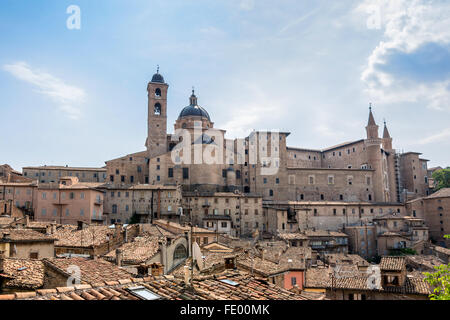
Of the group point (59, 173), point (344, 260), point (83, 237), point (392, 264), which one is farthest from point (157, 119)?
point (392, 264)

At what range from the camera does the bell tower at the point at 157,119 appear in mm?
66062

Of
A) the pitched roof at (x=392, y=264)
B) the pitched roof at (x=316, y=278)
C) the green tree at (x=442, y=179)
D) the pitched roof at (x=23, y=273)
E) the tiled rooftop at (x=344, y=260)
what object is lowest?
the tiled rooftop at (x=344, y=260)

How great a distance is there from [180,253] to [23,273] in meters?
12.2

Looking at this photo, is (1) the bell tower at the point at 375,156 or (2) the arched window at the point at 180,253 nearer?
(2) the arched window at the point at 180,253

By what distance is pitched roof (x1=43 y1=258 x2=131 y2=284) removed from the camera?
14000 millimetres

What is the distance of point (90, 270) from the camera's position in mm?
15086

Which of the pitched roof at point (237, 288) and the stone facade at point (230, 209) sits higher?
the stone facade at point (230, 209)

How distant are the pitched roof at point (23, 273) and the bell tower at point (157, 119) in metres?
49.0

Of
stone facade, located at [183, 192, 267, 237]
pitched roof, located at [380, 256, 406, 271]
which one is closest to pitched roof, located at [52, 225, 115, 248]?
pitched roof, located at [380, 256, 406, 271]

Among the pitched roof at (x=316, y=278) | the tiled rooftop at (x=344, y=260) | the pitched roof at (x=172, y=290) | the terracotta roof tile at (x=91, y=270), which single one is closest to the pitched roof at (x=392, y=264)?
the pitched roof at (x=316, y=278)

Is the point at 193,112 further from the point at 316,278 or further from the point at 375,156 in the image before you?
the point at 316,278

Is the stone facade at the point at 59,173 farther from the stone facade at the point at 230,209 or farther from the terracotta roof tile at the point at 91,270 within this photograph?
the terracotta roof tile at the point at 91,270
